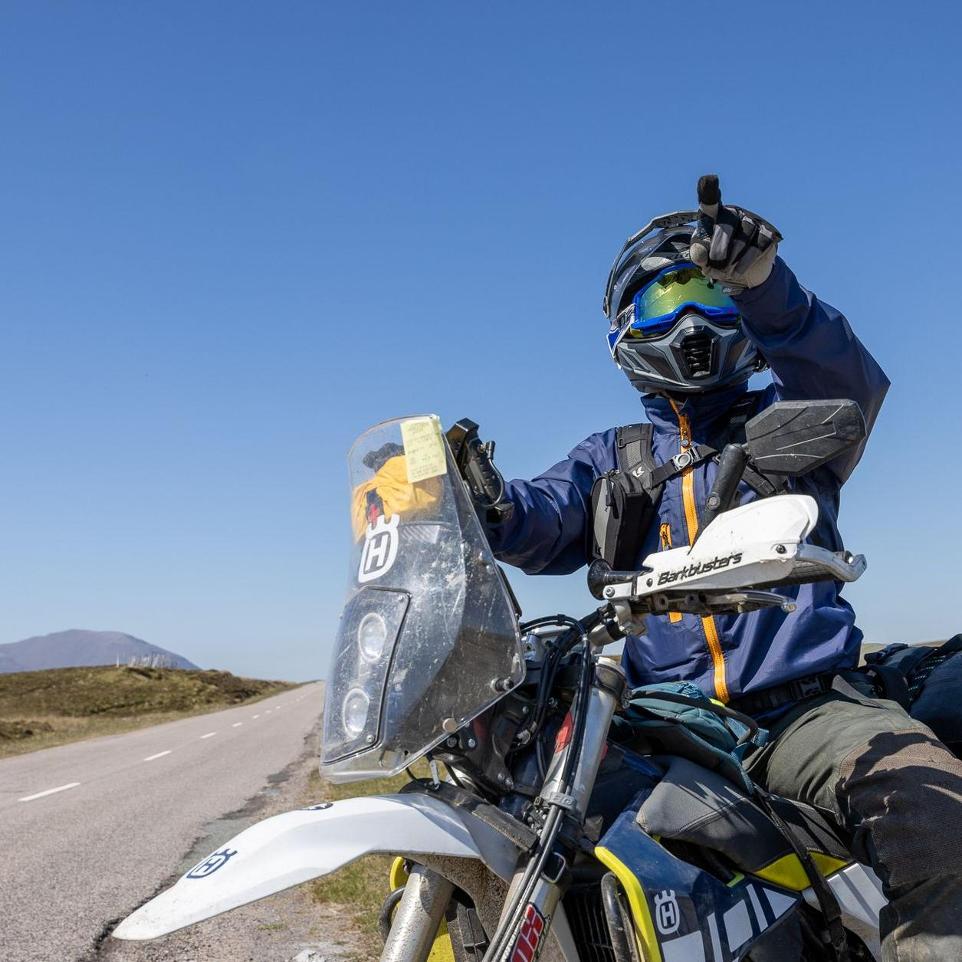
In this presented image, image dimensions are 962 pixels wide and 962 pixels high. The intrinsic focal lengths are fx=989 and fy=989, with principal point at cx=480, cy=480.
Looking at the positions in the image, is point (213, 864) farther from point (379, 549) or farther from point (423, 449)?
point (423, 449)

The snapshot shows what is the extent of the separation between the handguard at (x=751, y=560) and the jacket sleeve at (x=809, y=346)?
813mm

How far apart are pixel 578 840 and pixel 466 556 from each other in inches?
22.3

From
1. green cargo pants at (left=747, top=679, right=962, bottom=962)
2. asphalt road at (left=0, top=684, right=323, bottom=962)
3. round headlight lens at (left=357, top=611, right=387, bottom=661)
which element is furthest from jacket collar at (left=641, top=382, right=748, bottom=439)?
asphalt road at (left=0, top=684, right=323, bottom=962)

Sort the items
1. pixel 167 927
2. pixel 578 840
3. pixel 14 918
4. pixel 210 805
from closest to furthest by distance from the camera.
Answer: pixel 167 927, pixel 578 840, pixel 14 918, pixel 210 805

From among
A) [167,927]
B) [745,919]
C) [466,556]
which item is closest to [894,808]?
[745,919]

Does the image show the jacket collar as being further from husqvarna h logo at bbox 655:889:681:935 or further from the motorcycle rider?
husqvarna h logo at bbox 655:889:681:935

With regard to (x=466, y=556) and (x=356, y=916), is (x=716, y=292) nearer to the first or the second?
(x=466, y=556)

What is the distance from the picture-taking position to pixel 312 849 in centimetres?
162

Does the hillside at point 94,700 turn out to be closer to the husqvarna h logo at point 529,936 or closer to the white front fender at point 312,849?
the white front fender at point 312,849

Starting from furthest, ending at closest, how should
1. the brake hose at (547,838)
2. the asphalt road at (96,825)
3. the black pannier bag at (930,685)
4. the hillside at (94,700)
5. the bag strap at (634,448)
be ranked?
the hillside at (94,700), the asphalt road at (96,825), the bag strap at (634,448), the black pannier bag at (930,685), the brake hose at (547,838)

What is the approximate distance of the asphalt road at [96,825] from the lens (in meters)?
5.33

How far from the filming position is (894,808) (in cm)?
207

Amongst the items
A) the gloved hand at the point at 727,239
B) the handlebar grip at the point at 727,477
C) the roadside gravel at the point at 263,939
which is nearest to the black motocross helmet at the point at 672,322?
the gloved hand at the point at 727,239

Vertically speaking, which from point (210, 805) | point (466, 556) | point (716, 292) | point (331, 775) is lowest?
point (210, 805)
